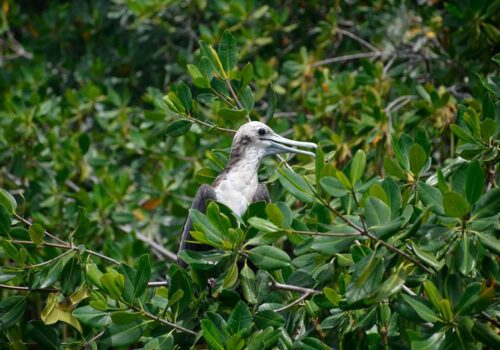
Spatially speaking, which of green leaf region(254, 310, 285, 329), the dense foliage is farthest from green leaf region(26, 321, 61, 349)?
green leaf region(254, 310, 285, 329)

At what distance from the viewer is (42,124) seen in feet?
18.0

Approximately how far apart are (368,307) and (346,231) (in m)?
0.28

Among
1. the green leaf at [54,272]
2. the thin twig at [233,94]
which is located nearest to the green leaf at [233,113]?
the thin twig at [233,94]

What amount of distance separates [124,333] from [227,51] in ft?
4.25

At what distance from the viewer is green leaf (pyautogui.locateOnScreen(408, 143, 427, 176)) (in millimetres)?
2834

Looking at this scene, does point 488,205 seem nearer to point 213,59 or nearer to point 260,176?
point 213,59

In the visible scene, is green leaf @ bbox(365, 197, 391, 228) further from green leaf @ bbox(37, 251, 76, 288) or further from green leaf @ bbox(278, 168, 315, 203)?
green leaf @ bbox(37, 251, 76, 288)

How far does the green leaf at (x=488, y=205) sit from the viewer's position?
2.42 metres

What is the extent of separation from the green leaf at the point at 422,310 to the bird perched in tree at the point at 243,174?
126cm

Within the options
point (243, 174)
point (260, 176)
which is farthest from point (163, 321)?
point (260, 176)

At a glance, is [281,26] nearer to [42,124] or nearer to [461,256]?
[42,124]

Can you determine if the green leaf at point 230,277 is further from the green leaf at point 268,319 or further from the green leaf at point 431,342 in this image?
the green leaf at point 431,342

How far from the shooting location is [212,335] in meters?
2.72

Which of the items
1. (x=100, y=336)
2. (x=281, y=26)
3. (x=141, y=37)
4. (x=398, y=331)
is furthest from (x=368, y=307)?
(x=141, y=37)
